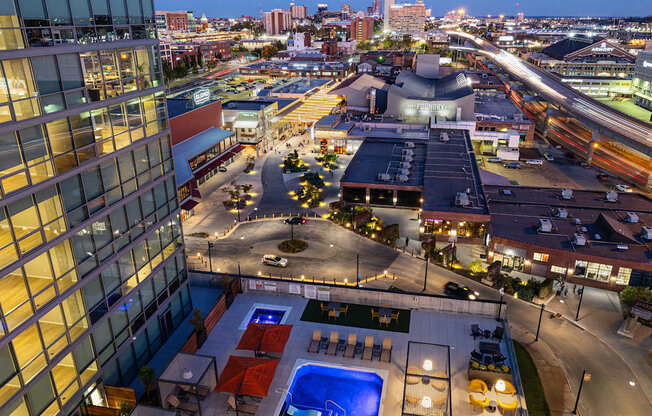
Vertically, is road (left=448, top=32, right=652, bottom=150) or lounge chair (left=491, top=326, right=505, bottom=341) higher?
road (left=448, top=32, right=652, bottom=150)

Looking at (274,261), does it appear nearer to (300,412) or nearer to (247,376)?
(247,376)

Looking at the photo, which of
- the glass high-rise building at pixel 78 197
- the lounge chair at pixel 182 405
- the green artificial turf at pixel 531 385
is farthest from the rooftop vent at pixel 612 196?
the lounge chair at pixel 182 405

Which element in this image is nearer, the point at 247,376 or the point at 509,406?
the point at 509,406

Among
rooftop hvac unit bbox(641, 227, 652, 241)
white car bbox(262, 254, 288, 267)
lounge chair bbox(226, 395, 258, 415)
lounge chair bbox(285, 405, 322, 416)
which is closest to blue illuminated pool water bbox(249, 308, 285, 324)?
lounge chair bbox(226, 395, 258, 415)

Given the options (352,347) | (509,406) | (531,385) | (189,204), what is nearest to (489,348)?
(531,385)

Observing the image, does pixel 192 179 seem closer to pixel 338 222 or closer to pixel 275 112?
pixel 338 222

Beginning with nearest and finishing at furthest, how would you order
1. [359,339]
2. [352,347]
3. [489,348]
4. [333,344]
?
[489,348]
[352,347]
[333,344]
[359,339]

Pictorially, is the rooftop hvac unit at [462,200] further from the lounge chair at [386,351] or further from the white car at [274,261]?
the lounge chair at [386,351]

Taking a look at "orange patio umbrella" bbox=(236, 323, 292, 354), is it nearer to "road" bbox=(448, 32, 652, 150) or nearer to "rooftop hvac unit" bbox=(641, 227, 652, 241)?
"rooftop hvac unit" bbox=(641, 227, 652, 241)
